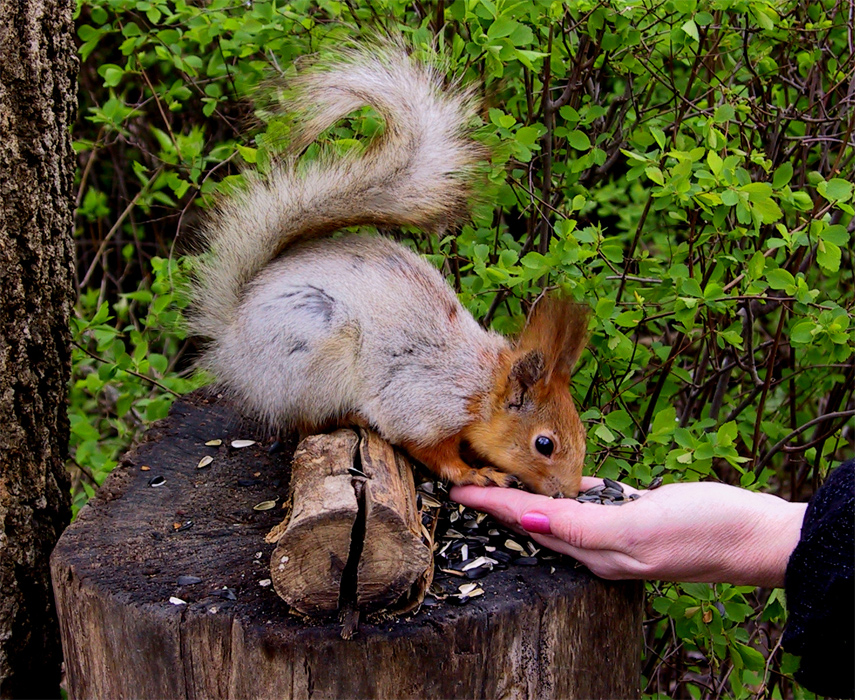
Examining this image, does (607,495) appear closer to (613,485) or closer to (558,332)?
(613,485)

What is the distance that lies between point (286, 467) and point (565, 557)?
617 mm

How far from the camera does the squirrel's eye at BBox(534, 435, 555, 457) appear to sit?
1.70 m

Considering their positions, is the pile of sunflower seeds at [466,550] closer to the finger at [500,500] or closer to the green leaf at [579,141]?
the finger at [500,500]

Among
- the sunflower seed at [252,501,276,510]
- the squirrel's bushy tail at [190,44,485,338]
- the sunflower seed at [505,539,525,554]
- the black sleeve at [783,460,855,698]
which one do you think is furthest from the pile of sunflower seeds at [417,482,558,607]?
the squirrel's bushy tail at [190,44,485,338]

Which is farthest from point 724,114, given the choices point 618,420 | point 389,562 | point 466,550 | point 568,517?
point 389,562

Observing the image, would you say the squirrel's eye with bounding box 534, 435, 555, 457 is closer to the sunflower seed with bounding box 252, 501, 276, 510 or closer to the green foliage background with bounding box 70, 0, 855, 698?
the green foliage background with bounding box 70, 0, 855, 698

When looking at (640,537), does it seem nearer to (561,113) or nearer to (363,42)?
(561,113)

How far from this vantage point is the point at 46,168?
1615 millimetres

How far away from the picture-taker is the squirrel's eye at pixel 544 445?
170 cm

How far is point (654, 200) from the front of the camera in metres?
2.14

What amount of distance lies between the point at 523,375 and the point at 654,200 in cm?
69

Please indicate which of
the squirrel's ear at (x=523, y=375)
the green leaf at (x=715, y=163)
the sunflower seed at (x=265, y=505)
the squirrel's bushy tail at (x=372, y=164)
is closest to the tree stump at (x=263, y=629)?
the sunflower seed at (x=265, y=505)

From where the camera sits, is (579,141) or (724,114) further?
(579,141)

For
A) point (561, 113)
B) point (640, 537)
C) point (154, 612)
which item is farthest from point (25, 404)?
point (561, 113)
